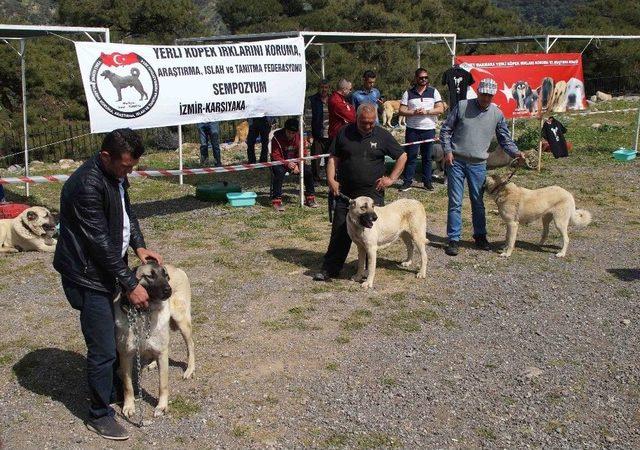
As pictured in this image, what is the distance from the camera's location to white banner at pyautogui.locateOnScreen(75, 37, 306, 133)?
9055mm

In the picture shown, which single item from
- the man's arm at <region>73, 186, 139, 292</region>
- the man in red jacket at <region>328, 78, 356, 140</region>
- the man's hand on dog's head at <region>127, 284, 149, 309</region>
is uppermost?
the man in red jacket at <region>328, 78, 356, 140</region>

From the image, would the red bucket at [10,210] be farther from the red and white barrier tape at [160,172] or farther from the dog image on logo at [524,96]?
the dog image on logo at [524,96]

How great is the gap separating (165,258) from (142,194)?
4188mm

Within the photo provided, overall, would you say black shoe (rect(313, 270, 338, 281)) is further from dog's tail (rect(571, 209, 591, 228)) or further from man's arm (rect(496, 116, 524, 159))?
dog's tail (rect(571, 209, 591, 228))

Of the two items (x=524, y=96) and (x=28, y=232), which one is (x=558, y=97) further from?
(x=28, y=232)

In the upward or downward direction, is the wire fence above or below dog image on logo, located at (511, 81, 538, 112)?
below

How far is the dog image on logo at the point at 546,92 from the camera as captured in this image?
561 inches

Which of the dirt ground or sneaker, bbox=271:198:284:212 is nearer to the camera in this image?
the dirt ground

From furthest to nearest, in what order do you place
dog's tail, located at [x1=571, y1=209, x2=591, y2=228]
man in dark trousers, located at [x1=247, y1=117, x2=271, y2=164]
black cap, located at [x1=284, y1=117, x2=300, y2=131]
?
man in dark trousers, located at [x1=247, y1=117, x2=271, y2=164], black cap, located at [x1=284, y1=117, x2=300, y2=131], dog's tail, located at [x1=571, y1=209, x2=591, y2=228]

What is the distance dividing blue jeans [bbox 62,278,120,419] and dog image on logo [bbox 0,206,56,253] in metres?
4.97

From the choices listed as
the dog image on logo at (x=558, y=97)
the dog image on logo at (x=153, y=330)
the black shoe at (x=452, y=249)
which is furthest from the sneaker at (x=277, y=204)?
the dog image on logo at (x=558, y=97)

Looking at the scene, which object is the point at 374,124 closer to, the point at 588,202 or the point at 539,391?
the point at 539,391

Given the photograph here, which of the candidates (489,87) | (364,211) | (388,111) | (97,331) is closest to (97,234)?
(97,331)

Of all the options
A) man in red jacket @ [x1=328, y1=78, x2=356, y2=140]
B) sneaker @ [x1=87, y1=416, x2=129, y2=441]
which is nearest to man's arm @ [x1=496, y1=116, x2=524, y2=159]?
man in red jacket @ [x1=328, y1=78, x2=356, y2=140]
